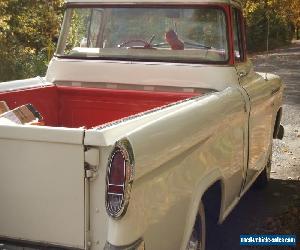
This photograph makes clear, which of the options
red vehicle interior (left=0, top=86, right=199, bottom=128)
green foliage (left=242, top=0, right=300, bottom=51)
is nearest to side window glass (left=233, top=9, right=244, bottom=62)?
red vehicle interior (left=0, top=86, right=199, bottom=128)

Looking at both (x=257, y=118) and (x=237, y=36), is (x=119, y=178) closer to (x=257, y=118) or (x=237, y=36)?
(x=257, y=118)

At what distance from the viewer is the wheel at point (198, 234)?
10.7 feet

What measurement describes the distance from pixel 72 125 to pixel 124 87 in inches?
22.9

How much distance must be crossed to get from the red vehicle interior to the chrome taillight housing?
1.91m

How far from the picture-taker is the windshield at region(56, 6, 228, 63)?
454 cm

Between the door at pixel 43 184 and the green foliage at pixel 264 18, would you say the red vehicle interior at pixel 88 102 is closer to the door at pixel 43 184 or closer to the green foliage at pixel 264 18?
the door at pixel 43 184

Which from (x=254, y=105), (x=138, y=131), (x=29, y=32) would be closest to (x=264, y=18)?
(x=29, y=32)

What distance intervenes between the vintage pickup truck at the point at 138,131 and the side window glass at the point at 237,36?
0.02 metres

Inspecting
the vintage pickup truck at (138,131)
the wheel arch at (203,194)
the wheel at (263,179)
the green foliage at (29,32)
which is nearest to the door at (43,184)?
the vintage pickup truck at (138,131)

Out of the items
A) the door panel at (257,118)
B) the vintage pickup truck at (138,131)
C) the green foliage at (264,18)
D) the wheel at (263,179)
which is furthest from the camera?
the green foliage at (264,18)

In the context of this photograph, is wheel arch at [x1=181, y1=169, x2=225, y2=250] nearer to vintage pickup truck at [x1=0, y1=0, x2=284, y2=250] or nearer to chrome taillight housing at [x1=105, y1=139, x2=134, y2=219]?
vintage pickup truck at [x1=0, y1=0, x2=284, y2=250]

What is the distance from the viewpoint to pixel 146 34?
191 inches

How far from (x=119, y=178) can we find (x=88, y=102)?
2223 mm

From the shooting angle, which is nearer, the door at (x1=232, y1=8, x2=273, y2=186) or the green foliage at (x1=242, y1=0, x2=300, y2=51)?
the door at (x1=232, y1=8, x2=273, y2=186)
